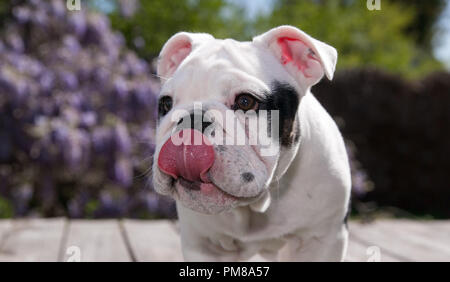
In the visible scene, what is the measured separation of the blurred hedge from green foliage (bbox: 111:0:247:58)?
1.58 meters

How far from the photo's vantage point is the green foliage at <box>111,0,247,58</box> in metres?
7.37

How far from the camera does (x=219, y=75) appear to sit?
193 cm

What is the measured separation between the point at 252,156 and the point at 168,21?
5.87m

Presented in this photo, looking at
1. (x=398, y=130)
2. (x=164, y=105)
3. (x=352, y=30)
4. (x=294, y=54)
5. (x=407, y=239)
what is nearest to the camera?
(x=164, y=105)

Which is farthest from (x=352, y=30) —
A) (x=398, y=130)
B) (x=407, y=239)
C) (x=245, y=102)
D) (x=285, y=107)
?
(x=245, y=102)

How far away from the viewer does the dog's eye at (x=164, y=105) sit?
6.69ft

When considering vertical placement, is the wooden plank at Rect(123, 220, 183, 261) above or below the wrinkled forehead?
below

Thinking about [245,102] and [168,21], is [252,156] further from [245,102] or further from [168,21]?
[168,21]

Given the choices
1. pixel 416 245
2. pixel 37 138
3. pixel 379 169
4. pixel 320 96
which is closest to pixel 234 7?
pixel 320 96

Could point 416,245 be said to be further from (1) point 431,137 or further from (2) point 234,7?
(2) point 234,7

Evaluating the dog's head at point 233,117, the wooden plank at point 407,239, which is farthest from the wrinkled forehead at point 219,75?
the wooden plank at point 407,239

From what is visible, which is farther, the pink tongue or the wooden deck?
the wooden deck

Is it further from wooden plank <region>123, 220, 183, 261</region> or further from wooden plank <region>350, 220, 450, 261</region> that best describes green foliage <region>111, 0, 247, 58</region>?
wooden plank <region>350, 220, 450, 261</region>

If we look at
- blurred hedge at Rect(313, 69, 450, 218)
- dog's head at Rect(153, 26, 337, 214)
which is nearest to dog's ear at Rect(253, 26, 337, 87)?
dog's head at Rect(153, 26, 337, 214)
